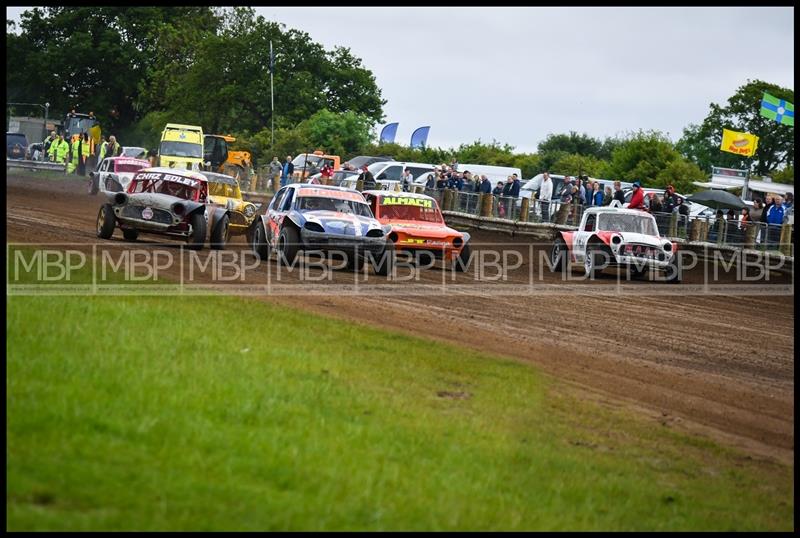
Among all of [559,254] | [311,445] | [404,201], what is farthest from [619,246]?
[311,445]

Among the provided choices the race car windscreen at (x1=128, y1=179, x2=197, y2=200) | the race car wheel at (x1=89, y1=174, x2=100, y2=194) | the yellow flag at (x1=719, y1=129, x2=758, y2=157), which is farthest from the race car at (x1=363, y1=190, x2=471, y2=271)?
the yellow flag at (x1=719, y1=129, x2=758, y2=157)

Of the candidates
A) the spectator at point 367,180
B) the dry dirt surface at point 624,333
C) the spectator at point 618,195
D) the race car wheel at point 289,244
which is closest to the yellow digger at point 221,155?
the spectator at point 367,180

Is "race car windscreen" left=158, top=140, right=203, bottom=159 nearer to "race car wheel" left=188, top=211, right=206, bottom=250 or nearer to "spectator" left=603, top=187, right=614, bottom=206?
"spectator" left=603, top=187, right=614, bottom=206

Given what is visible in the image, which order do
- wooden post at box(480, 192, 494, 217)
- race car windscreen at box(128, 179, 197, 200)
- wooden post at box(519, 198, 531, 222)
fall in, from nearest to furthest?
race car windscreen at box(128, 179, 197, 200), wooden post at box(519, 198, 531, 222), wooden post at box(480, 192, 494, 217)

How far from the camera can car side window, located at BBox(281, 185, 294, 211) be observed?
70.4ft

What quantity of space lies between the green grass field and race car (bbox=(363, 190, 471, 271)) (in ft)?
36.2

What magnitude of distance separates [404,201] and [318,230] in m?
3.93

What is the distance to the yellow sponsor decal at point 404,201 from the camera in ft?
79.4

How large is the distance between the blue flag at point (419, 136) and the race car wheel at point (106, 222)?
42.9m

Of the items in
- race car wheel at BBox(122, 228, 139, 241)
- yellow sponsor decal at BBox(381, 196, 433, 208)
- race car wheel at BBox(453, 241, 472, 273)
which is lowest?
race car wheel at BBox(453, 241, 472, 273)

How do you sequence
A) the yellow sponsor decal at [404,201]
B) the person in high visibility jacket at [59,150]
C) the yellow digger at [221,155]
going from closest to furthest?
the yellow sponsor decal at [404,201], the person in high visibility jacket at [59,150], the yellow digger at [221,155]

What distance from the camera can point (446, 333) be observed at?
14.3 meters

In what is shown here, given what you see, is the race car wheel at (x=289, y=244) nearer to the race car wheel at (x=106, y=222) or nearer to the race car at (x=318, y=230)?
the race car at (x=318, y=230)

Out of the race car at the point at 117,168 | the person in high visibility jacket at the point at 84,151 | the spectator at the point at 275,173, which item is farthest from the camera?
the person in high visibility jacket at the point at 84,151
